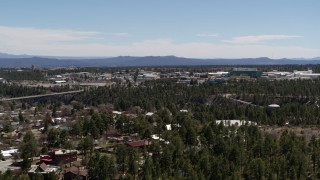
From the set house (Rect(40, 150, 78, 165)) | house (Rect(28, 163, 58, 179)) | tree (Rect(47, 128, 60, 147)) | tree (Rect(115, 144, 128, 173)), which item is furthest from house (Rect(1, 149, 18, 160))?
tree (Rect(115, 144, 128, 173))

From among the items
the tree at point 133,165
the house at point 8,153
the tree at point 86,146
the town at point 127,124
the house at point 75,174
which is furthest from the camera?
the house at point 8,153

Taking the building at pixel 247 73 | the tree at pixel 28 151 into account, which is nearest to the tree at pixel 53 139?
the tree at pixel 28 151

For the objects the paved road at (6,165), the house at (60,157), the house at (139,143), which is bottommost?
the paved road at (6,165)

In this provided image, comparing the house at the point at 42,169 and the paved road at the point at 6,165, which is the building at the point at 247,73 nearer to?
the paved road at the point at 6,165

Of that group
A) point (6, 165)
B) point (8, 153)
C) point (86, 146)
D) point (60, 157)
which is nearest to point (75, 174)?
point (86, 146)

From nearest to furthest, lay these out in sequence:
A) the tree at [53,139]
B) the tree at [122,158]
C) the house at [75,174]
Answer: the house at [75,174] < the tree at [122,158] < the tree at [53,139]

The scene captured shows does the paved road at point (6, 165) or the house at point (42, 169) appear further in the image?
the paved road at point (6, 165)

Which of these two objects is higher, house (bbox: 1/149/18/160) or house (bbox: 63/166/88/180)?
house (bbox: 63/166/88/180)

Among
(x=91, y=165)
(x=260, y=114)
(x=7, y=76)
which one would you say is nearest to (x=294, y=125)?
(x=260, y=114)

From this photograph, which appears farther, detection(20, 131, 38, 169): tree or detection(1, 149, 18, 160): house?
detection(1, 149, 18, 160): house

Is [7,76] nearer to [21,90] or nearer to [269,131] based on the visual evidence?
[21,90]

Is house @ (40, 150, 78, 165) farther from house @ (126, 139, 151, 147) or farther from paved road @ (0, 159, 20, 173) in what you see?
house @ (126, 139, 151, 147)
